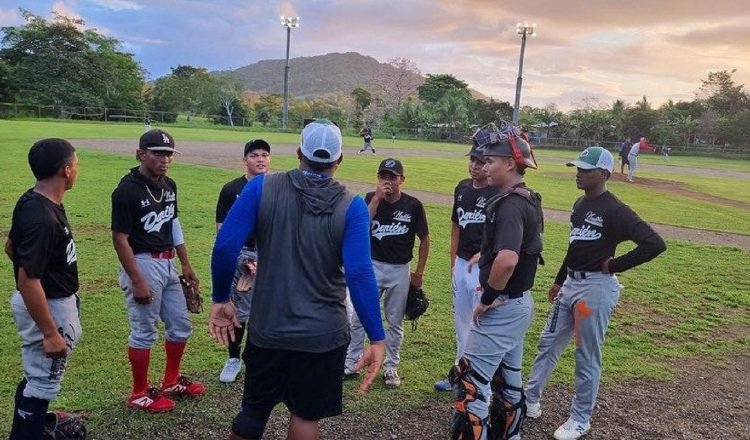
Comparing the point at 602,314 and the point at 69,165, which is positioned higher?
the point at 69,165

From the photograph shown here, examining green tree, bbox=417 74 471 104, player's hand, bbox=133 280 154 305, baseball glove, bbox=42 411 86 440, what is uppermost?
green tree, bbox=417 74 471 104

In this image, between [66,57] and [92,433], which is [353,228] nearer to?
[92,433]

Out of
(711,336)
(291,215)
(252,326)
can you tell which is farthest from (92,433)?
(711,336)

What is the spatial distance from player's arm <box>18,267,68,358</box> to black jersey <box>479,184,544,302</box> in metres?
2.69

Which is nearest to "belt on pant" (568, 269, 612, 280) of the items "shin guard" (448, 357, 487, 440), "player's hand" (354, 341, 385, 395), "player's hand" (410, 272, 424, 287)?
"shin guard" (448, 357, 487, 440)

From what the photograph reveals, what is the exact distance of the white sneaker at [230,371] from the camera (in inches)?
193

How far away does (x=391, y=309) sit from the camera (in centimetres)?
534

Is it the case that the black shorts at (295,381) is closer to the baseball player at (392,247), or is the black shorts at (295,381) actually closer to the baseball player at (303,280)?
the baseball player at (303,280)

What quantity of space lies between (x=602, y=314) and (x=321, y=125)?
2.69 meters

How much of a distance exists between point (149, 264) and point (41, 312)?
1142 mm

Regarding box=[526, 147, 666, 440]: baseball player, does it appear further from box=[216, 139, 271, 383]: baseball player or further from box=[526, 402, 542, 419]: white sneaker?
box=[216, 139, 271, 383]: baseball player

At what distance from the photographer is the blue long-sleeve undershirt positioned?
287cm

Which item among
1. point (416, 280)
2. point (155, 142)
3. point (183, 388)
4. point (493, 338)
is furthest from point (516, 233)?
point (183, 388)

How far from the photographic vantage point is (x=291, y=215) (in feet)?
9.34
